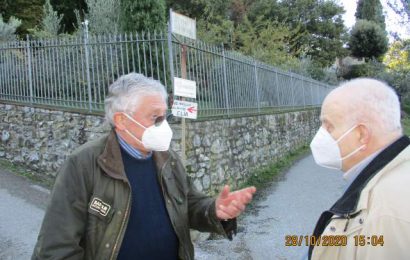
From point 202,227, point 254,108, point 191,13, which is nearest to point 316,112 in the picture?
point 254,108

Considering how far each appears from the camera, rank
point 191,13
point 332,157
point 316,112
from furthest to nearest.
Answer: point 191,13
point 316,112
point 332,157

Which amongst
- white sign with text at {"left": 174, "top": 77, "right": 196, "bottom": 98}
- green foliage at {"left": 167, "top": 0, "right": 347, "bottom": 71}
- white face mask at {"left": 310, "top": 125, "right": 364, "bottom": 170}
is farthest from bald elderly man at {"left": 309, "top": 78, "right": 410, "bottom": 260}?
green foliage at {"left": 167, "top": 0, "right": 347, "bottom": 71}

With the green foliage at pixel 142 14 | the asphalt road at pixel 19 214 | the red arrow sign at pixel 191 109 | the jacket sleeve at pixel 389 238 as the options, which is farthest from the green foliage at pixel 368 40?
the jacket sleeve at pixel 389 238

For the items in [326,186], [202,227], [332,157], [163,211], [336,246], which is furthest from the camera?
[326,186]

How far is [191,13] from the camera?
27750mm

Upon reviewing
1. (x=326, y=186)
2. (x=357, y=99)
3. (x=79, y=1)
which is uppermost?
(x=79, y=1)

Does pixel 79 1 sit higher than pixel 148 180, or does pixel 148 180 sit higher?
pixel 79 1

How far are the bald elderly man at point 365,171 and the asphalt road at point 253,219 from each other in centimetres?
350

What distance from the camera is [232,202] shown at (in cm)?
278

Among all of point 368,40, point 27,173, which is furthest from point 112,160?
point 368,40

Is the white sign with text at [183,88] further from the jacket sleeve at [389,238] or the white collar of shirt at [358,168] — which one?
the jacket sleeve at [389,238]

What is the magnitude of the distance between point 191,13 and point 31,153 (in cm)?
2084

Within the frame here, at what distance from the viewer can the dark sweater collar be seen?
6.61 ft

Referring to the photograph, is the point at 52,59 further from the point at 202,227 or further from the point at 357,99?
the point at 357,99
